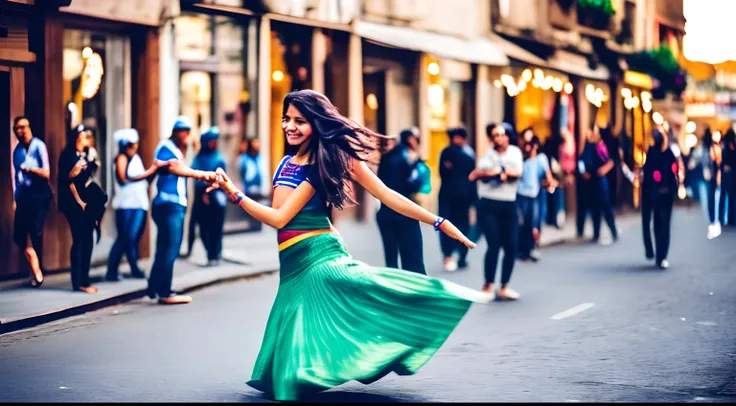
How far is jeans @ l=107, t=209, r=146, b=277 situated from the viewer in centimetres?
1512

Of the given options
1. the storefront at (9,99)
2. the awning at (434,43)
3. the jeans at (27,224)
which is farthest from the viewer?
the awning at (434,43)

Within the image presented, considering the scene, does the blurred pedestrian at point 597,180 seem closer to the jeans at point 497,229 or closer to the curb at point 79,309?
the curb at point 79,309

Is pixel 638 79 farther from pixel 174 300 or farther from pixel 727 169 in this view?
pixel 174 300

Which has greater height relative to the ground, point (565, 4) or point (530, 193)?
point (565, 4)

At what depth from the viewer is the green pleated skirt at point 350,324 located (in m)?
7.46

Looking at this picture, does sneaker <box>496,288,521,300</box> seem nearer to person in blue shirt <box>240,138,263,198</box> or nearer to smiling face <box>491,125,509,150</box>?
smiling face <box>491,125,509,150</box>

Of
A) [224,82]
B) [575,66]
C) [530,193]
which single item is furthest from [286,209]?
[575,66]


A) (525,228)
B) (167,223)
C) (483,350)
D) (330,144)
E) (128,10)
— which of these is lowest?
(483,350)

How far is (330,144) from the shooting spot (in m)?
7.75

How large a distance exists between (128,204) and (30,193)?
107 centimetres

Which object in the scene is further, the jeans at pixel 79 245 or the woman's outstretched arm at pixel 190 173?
the jeans at pixel 79 245

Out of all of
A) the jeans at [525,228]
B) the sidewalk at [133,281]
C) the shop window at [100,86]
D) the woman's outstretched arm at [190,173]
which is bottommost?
the sidewalk at [133,281]

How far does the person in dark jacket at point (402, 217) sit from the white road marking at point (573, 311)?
1.28m

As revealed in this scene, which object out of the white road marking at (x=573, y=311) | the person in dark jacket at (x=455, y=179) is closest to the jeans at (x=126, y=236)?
the person in dark jacket at (x=455, y=179)
